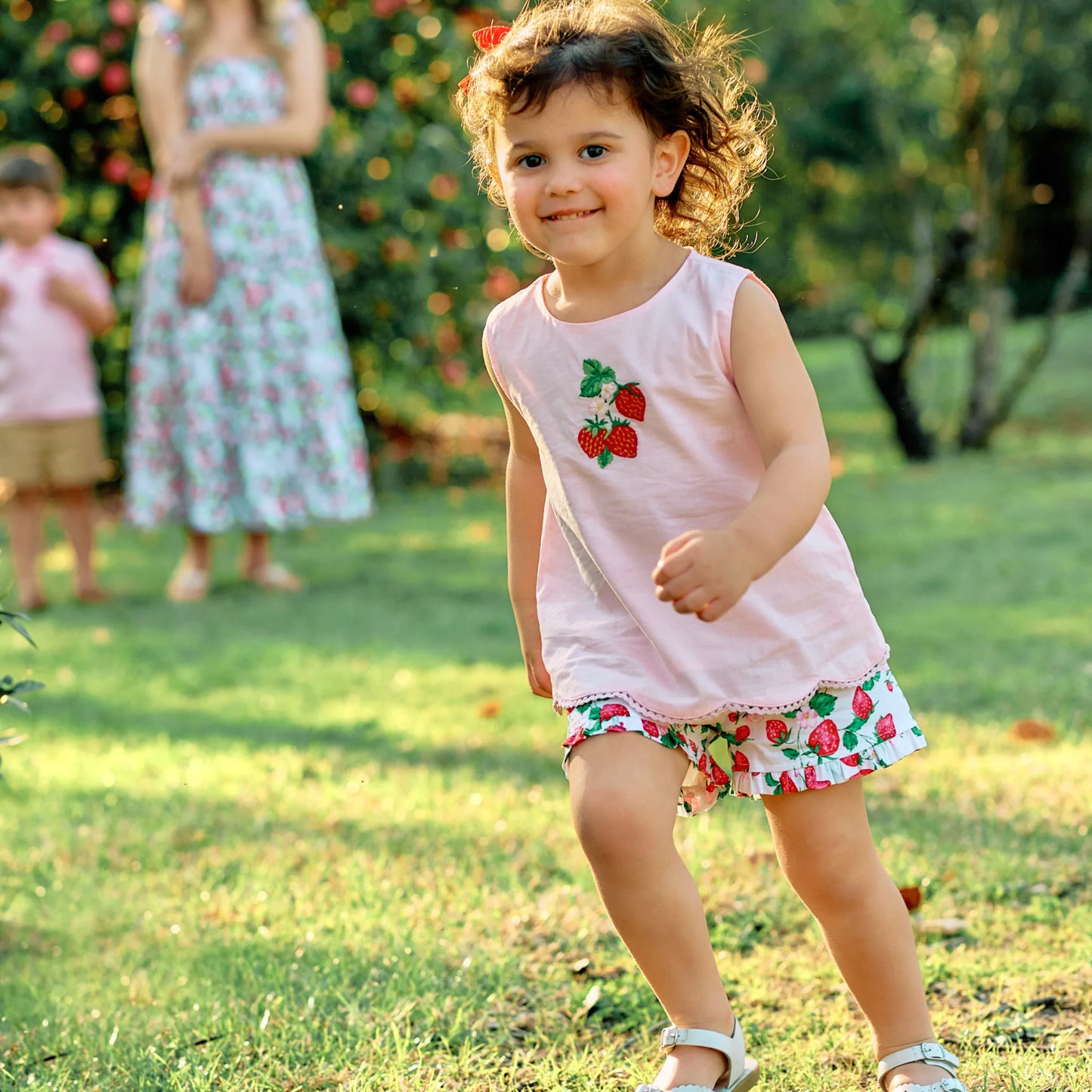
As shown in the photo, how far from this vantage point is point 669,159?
6.74 feet

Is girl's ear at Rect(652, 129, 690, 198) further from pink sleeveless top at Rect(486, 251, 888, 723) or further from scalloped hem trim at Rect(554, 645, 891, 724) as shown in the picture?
scalloped hem trim at Rect(554, 645, 891, 724)

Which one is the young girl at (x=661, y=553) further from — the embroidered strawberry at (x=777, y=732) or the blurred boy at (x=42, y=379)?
the blurred boy at (x=42, y=379)

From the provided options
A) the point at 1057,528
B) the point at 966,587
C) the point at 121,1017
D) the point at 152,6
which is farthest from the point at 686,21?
the point at 1057,528

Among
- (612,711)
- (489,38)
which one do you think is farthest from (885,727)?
(489,38)

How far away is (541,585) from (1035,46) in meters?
9.45

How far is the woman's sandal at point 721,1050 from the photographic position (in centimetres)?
193

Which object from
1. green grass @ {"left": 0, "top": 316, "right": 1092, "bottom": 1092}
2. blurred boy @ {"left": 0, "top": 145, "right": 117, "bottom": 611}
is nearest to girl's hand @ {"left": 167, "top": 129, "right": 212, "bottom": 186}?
blurred boy @ {"left": 0, "top": 145, "right": 117, "bottom": 611}

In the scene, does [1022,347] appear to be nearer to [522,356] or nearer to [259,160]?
[259,160]

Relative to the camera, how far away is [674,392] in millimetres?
1956

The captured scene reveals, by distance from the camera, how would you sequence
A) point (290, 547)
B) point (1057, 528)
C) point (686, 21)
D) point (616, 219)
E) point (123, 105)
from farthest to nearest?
point (123, 105), point (290, 547), point (1057, 528), point (686, 21), point (616, 219)

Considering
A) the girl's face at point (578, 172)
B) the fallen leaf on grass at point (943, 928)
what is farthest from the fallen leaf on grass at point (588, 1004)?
the girl's face at point (578, 172)

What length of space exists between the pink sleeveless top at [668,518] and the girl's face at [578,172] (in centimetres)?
10

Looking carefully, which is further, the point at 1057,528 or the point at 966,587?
the point at 1057,528

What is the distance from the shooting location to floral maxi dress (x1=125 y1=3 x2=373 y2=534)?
19.2 feet
